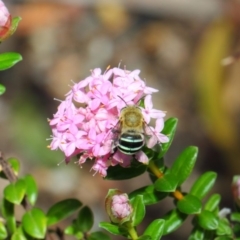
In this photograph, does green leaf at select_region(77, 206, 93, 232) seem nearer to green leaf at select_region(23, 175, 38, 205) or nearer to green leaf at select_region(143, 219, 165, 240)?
green leaf at select_region(23, 175, 38, 205)

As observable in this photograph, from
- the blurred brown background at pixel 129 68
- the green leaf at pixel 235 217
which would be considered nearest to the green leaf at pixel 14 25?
the green leaf at pixel 235 217

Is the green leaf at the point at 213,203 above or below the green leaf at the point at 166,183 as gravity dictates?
below

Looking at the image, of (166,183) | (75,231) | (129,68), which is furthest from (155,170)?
(129,68)

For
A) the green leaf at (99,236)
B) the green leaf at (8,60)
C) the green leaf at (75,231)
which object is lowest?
the green leaf at (75,231)

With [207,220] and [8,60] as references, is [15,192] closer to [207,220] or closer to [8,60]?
[8,60]

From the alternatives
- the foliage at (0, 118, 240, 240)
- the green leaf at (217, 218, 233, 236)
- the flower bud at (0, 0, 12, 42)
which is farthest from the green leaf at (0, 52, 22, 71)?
the green leaf at (217, 218, 233, 236)

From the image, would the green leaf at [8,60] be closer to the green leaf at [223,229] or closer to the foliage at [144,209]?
the foliage at [144,209]
